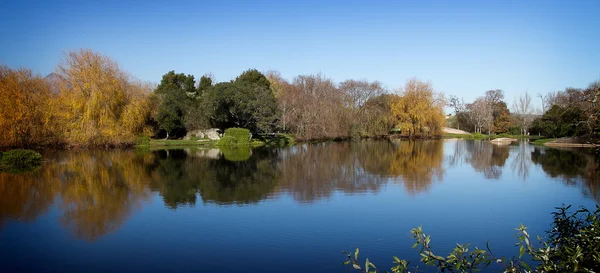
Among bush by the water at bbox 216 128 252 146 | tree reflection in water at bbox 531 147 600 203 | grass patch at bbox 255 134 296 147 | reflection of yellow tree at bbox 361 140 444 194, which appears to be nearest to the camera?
tree reflection in water at bbox 531 147 600 203

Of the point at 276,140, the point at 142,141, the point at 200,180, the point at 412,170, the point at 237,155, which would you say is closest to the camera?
the point at 200,180

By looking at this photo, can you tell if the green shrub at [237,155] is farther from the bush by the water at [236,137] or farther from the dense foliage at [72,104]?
the dense foliage at [72,104]

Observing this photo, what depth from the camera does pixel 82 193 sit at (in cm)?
1423

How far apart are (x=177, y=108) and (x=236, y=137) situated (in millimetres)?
6952

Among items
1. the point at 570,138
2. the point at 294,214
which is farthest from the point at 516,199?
the point at 570,138

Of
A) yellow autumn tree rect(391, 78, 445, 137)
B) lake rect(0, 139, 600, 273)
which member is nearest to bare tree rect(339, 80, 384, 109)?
yellow autumn tree rect(391, 78, 445, 137)

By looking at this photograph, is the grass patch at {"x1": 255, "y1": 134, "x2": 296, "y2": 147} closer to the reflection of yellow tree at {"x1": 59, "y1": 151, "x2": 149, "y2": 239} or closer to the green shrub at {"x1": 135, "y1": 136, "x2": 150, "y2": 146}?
the green shrub at {"x1": 135, "y1": 136, "x2": 150, "y2": 146}

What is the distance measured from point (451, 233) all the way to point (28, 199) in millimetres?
12261

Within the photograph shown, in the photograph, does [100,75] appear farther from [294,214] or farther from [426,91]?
[426,91]

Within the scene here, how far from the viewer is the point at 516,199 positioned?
43.3 ft

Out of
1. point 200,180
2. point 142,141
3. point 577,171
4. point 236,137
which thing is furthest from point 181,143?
point 577,171

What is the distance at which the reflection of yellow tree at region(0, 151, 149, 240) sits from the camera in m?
10.7

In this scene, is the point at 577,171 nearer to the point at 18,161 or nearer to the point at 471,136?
the point at 18,161

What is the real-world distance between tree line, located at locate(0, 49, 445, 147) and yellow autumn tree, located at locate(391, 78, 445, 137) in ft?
0.39
